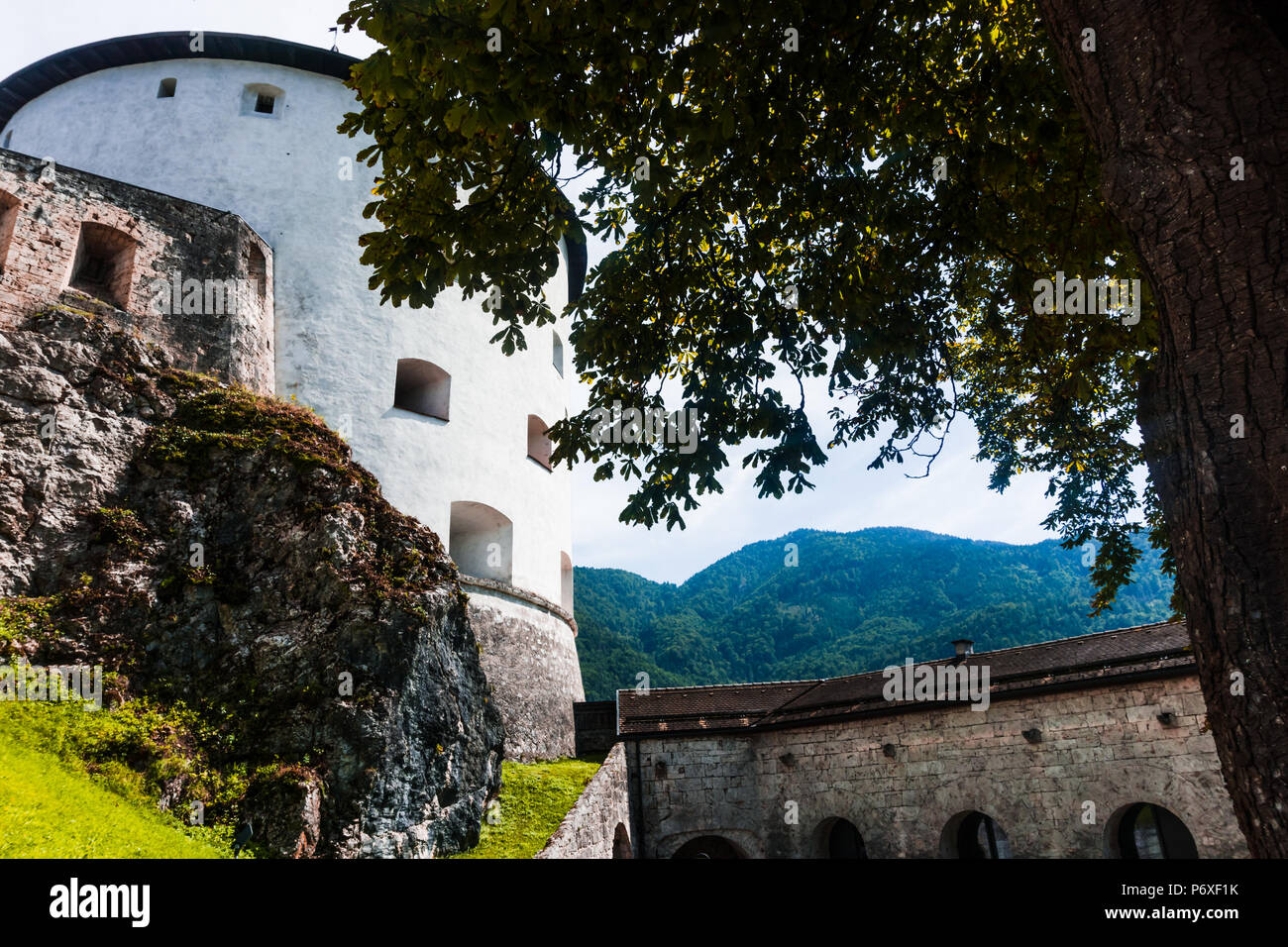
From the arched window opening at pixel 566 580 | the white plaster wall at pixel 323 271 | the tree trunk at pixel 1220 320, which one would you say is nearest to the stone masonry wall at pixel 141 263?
the white plaster wall at pixel 323 271

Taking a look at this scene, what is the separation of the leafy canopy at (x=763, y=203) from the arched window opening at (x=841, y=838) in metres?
10.3

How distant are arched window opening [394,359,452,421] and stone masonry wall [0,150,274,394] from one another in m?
3.32

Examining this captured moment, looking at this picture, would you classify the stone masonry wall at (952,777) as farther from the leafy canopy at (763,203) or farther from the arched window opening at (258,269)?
the arched window opening at (258,269)

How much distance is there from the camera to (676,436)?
6.81 m

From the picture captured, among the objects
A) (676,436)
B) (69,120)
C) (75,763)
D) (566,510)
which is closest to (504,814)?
(75,763)

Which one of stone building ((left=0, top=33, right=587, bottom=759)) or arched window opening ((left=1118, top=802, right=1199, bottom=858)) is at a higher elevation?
stone building ((left=0, top=33, right=587, bottom=759))

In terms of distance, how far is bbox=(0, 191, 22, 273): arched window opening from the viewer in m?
10.7

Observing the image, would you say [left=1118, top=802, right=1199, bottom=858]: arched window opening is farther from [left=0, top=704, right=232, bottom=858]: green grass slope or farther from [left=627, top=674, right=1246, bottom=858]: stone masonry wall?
[left=0, top=704, right=232, bottom=858]: green grass slope

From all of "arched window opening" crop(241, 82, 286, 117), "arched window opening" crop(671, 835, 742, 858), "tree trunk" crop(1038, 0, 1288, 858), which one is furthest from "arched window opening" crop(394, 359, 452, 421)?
"tree trunk" crop(1038, 0, 1288, 858)

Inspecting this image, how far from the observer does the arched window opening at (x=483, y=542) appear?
55.2ft

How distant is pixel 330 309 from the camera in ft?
51.6
